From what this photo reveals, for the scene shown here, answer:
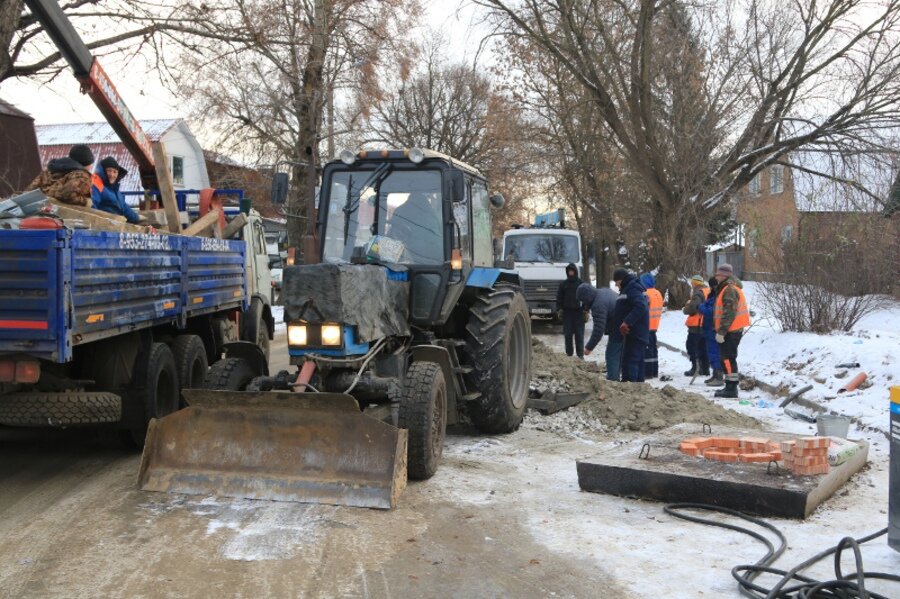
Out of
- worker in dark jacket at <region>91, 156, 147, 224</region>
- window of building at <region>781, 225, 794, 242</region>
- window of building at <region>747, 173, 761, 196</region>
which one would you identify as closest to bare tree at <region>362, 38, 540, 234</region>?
window of building at <region>747, 173, 761, 196</region>

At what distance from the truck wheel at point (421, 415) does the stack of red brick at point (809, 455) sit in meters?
2.59

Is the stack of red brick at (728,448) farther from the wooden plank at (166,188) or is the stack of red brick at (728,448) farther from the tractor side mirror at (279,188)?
the wooden plank at (166,188)

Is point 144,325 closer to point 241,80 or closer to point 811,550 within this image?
point 811,550

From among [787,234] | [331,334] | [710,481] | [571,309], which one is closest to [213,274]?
[331,334]

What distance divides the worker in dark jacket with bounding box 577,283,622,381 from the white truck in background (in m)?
7.91

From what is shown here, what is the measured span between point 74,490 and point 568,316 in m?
10.5

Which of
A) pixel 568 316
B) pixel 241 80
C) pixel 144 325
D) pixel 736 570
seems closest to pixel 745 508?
pixel 736 570

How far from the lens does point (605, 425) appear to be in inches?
354

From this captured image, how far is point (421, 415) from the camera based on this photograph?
632 cm

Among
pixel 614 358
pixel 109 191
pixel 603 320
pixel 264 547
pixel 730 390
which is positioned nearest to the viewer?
pixel 264 547

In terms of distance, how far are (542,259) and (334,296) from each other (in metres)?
16.4

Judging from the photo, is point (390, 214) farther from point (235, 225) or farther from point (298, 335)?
point (235, 225)

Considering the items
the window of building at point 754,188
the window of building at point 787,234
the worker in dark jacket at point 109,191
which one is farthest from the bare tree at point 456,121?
the worker in dark jacket at point 109,191

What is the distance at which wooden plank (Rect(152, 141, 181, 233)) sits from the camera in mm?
9188
